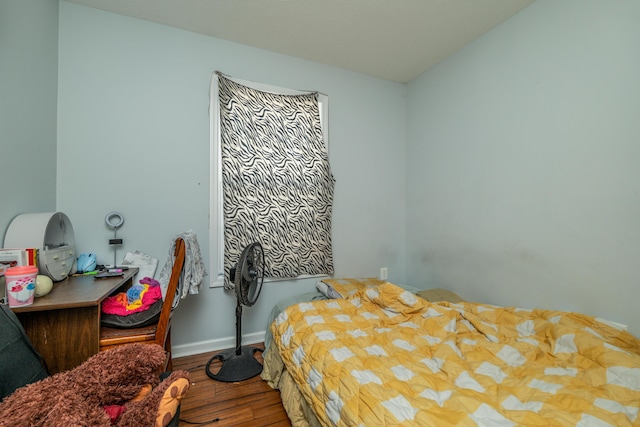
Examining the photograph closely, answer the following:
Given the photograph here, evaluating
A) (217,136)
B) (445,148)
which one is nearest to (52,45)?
(217,136)

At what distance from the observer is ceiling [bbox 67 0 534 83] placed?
1.92 meters

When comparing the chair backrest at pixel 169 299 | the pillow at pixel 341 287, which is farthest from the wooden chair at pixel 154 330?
the pillow at pixel 341 287

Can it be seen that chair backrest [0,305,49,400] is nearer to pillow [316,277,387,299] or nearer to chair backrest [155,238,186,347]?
chair backrest [155,238,186,347]

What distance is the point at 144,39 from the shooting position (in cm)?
209

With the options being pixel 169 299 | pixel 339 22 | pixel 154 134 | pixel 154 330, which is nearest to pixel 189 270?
pixel 169 299

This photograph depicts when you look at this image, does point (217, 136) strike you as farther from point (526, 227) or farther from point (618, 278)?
point (618, 278)

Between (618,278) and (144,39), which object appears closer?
(618,278)

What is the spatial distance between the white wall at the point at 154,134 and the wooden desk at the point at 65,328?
829 mm

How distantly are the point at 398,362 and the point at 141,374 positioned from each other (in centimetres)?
107

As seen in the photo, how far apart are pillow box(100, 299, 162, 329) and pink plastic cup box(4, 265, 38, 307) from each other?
0.38 m

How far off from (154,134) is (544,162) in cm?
279

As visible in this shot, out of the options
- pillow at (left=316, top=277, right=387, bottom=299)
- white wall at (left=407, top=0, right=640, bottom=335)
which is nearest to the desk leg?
pillow at (left=316, top=277, right=387, bottom=299)

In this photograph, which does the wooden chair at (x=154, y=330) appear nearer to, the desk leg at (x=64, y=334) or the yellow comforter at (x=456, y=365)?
the desk leg at (x=64, y=334)

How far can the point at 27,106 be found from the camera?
62.7 inches
